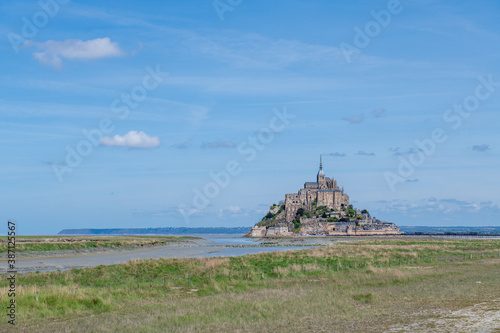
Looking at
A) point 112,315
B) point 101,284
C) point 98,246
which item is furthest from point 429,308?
point 98,246

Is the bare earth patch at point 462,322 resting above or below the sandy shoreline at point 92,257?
above

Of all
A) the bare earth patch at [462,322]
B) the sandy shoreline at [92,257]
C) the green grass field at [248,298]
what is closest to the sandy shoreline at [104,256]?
the sandy shoreline at [92,257]

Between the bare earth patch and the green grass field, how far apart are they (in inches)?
28.5

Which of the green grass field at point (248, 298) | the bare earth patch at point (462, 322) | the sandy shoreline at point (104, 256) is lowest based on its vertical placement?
the sandy shoreline at point (104, 256)

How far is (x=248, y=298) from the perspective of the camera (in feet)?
89.9

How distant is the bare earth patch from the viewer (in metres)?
18.2

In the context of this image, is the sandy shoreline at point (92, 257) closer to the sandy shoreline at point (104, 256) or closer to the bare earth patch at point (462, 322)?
the sandy shoreline at point (104, 256)

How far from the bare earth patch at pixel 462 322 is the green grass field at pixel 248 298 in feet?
2.38

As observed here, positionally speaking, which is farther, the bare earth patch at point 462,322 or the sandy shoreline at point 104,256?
the sandy shoreline at point 104,256

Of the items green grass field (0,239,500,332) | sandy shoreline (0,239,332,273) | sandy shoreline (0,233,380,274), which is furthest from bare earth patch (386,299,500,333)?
sandy shoreline (0,239,332,273)

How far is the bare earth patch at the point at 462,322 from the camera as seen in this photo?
1816cm

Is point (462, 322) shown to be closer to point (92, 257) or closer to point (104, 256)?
point (92, 257)

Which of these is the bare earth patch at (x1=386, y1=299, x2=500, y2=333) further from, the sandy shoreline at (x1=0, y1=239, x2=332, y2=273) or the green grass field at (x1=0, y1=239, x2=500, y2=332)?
the sandy shoreline at (x1=0, y1=239, x2=332, y2=273)

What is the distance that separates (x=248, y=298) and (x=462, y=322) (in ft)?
37.8
